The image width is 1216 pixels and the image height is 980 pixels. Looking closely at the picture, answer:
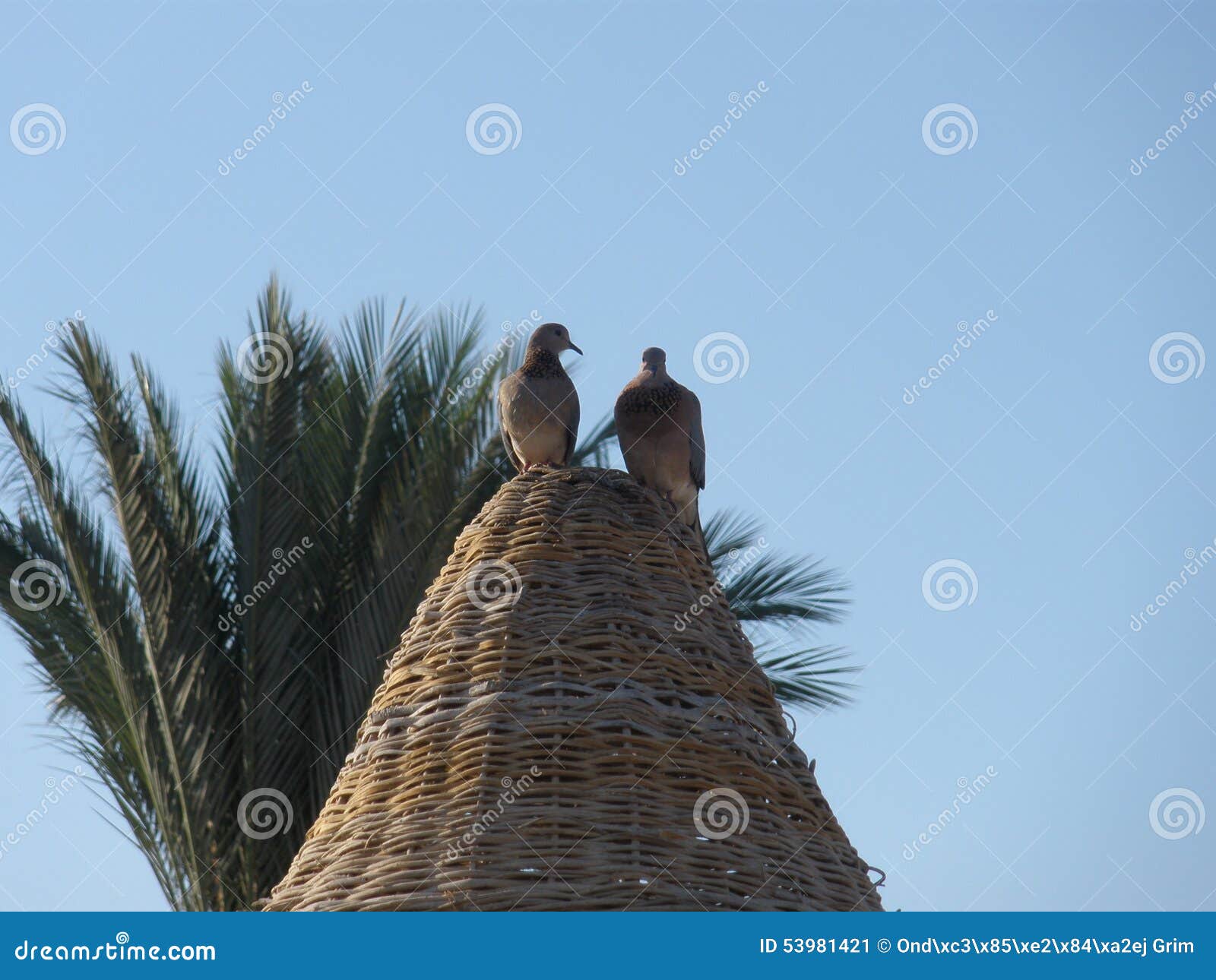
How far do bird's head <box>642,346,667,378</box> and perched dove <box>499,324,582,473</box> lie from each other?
0.95 feet

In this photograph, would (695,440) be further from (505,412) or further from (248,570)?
(248,570)

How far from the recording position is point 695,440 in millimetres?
5484

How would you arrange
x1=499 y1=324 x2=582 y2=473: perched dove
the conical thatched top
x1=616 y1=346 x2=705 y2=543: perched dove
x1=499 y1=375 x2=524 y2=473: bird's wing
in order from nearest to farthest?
the conical thatched top
x1=616 y1=346 x2=705 y2=543: perched dove
x1=499 y1=324 x2=582 y2=473: perched dove
x1=499 y1=375 x2=524 y2=473: bird's wing

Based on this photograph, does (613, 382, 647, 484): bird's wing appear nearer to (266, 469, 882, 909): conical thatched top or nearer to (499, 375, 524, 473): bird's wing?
(499, 375, 524, 473): bird's wing

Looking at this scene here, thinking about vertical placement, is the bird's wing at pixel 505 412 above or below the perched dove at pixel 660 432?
below

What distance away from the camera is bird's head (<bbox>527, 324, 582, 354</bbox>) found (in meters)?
5.80

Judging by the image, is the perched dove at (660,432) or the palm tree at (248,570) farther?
the palm tree at (248,570)

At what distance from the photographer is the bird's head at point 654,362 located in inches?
219

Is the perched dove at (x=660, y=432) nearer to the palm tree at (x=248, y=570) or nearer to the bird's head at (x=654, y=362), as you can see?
the bird's head at (x=654, y=362)

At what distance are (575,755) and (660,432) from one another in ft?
5.37

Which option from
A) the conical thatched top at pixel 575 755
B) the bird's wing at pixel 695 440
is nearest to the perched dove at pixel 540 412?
the bird's wing at pixel 695 440

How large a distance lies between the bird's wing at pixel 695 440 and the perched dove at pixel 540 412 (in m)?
0.44

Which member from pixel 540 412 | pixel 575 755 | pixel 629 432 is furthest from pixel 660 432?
pixel 575 755

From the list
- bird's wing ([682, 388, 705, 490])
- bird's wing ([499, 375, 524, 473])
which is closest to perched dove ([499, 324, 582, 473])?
bird's wing ([499, 375, 524, 473])
